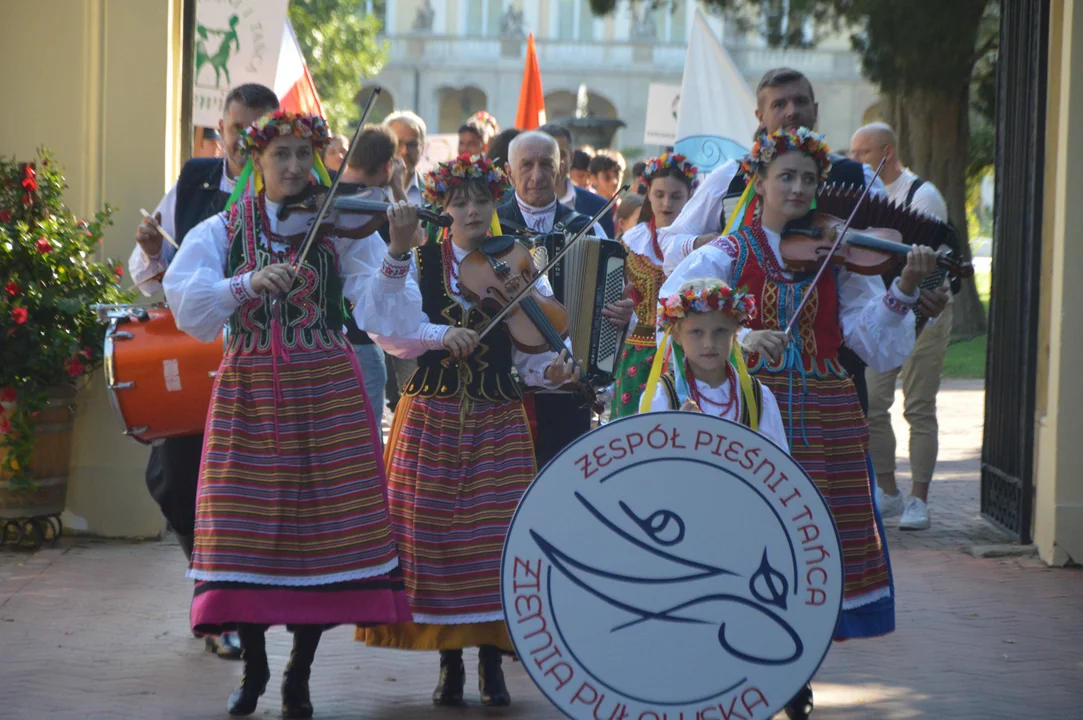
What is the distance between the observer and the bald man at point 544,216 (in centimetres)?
657

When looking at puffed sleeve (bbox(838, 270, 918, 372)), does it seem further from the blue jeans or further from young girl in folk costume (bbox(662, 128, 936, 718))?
the blue jeans

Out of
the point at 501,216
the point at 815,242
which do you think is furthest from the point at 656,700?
the point at 501,216

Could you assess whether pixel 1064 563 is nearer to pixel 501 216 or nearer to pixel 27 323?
pixel 501 216

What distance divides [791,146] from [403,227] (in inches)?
52.1

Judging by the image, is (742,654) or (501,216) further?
(501,216)

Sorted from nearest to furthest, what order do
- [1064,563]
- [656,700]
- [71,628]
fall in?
[656,700], [71,628], [1064,563]

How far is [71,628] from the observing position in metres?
6.43

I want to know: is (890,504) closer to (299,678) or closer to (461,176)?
(461,176)

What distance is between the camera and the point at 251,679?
5152 mm

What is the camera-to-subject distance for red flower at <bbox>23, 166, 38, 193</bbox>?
7746 millimetres

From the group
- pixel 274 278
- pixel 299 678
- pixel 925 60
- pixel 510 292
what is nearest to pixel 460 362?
pixel 510 292

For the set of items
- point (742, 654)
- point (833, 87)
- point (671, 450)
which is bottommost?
point (742, 654)

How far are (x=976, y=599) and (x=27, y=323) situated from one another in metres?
4.64

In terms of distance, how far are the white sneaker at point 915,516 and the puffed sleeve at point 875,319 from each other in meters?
3.68
